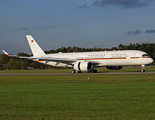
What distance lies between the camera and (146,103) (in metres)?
11.8

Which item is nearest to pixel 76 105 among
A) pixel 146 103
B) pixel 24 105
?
pixel 24 105

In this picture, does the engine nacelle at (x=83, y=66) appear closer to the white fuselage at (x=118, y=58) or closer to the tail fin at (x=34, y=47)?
the white fuselage at (x=118, y=58)

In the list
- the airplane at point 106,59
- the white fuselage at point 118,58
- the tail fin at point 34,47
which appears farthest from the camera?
the tail fin at point 34,47

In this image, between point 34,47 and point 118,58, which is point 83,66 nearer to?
point 118,58

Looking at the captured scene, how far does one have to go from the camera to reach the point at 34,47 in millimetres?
58781

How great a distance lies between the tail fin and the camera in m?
58.7

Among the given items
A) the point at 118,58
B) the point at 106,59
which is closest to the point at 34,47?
the point at 106,59

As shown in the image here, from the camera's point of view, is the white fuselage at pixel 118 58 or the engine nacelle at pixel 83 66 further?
the engine nacelle at pixel 83 66

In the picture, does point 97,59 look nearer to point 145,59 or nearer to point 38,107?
point 145,59

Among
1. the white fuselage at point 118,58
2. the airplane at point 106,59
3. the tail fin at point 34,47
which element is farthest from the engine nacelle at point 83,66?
the tail fin at point 34,47

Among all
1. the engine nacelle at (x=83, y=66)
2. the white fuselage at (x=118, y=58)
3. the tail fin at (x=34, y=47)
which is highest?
the tail fin at (x=34, y=47)

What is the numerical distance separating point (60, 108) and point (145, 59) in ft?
116

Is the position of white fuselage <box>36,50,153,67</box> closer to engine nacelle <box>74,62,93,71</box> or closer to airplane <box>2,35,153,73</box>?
airplane <box>2,35,153,73</box>

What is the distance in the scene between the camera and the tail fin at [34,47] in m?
58.7
